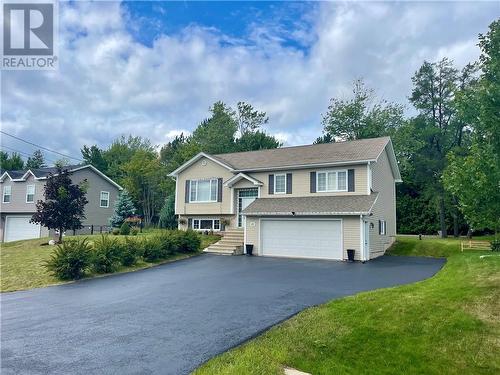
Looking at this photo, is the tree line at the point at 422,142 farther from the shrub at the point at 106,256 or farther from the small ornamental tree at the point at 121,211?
the shrub at the point at 106,256

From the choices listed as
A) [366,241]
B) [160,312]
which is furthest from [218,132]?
[160,312]

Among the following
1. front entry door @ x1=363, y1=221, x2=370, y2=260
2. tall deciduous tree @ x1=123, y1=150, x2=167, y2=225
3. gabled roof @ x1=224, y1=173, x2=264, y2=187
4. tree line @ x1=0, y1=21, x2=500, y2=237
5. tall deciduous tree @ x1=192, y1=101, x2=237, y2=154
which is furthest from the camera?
tall deciduous tree @ x1=192, y1=101, x2=237, y2=154

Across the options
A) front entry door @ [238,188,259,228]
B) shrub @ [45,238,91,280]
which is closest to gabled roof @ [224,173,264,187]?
front entry door @ [238,188,259,228]

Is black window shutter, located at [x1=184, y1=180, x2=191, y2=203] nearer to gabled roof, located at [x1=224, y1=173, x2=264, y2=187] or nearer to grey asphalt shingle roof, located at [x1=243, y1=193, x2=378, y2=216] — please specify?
gabled roof, located at [x1=224, y1=173, x2=264, y2=187]

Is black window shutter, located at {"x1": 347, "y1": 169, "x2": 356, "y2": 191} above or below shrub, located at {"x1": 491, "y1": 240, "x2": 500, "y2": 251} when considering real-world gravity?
above

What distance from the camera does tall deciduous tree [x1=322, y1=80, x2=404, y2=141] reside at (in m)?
36.2

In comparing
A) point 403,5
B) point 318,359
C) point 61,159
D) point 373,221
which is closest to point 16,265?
point 318,359

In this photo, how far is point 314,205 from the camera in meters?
19.6

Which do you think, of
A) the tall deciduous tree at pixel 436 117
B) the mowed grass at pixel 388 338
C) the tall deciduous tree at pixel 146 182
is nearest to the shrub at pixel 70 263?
the mowed grass at pixel 388 338

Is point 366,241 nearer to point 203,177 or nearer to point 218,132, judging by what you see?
point 203,177

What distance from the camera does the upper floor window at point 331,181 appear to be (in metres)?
20.6

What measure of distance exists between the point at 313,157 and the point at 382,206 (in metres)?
5.35

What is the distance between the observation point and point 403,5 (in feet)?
42.2

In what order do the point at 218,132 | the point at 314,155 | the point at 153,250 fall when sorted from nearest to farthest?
1. the point at 153,250
2. the point at 314,155
3. the point at 218,132
